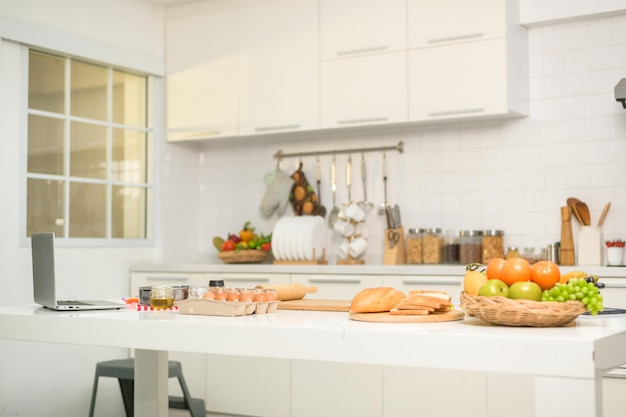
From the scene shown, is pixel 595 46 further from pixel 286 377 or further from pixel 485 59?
pixel 286 377

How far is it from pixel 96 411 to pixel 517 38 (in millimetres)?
3208

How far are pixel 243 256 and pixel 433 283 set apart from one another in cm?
139

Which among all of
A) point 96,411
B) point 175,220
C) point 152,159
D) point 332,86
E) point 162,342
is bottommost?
point 96,411

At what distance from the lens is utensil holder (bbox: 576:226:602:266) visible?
4.34 m

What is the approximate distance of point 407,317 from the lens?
7.29 ft

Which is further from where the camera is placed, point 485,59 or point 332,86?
point 332,86

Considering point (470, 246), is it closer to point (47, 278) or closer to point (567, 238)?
point (567, 238)

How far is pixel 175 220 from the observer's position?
5.65m

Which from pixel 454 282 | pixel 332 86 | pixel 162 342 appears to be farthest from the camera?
pixel 332 86

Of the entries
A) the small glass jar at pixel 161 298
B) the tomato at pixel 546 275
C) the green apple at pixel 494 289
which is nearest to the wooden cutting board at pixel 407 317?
the green apple at pixel 494 289

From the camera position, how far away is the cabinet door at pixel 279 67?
5.04 m

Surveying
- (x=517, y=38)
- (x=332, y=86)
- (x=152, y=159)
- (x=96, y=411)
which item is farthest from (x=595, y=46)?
(x=96, y=411)

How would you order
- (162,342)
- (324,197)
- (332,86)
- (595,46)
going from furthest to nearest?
(324,197) < (332,86) < (595,46) < (162,342)

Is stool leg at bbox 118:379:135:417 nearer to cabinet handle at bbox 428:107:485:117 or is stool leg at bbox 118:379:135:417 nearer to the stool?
the stool
